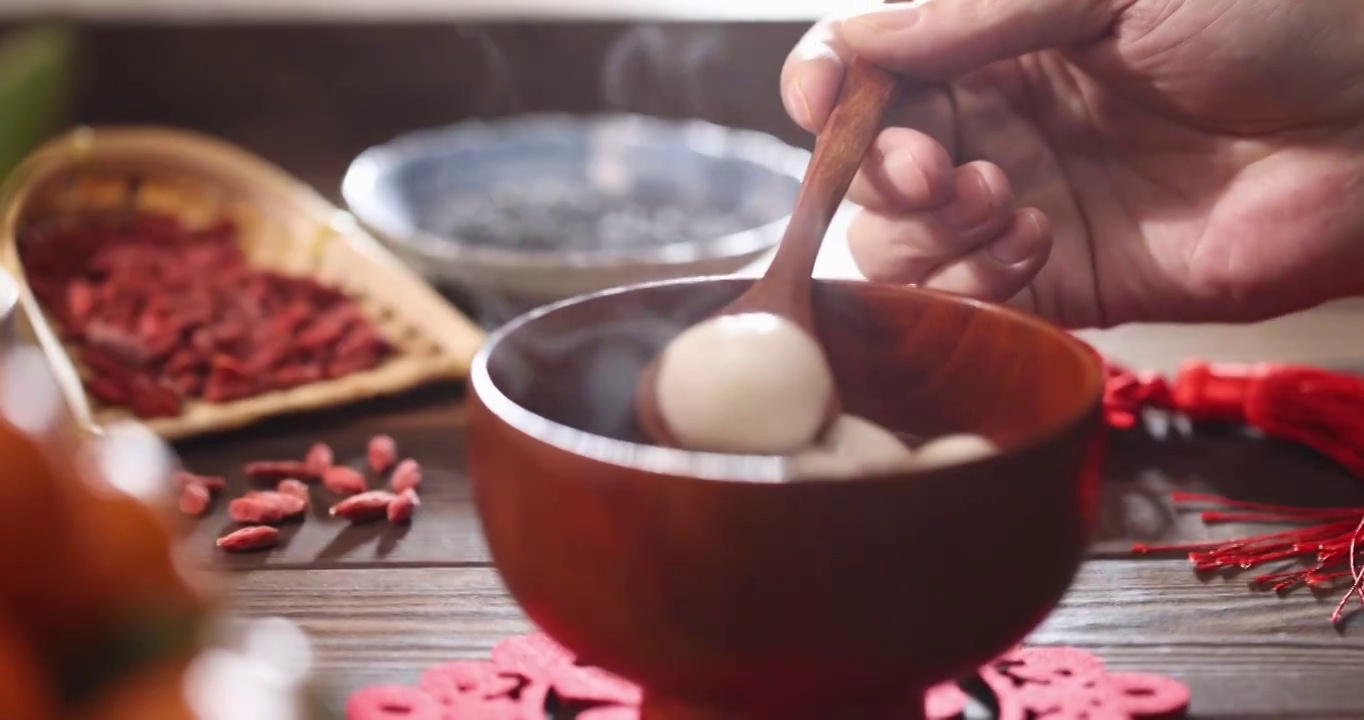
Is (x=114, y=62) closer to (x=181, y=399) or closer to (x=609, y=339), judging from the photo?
(x=181, y=399)

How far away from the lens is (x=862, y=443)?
499 millimetres

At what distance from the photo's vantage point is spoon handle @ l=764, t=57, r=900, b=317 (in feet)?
1.86

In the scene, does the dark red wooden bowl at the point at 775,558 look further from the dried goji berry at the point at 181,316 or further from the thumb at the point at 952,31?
the dried goji berry at the point at 181,316

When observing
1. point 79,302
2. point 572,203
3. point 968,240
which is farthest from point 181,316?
point 968,240

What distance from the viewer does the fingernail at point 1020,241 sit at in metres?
0.81

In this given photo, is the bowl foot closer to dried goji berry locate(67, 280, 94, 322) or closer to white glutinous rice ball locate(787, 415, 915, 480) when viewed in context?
white glutinous rice ball locate(787, 415, 915, 480)

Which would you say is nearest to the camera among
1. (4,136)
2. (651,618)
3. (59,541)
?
(59,541)

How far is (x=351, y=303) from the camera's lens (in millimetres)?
960

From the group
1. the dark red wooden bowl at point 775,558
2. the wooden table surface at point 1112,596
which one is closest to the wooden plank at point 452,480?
the wooden table surface at point 1112,596

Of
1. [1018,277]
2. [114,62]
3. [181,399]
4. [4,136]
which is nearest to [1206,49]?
[1018,277]

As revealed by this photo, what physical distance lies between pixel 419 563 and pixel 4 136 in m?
0.89

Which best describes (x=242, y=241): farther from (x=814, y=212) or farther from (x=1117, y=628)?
(x=1117, y=628)

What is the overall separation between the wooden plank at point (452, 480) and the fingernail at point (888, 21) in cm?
28

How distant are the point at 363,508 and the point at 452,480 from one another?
0.07 m
